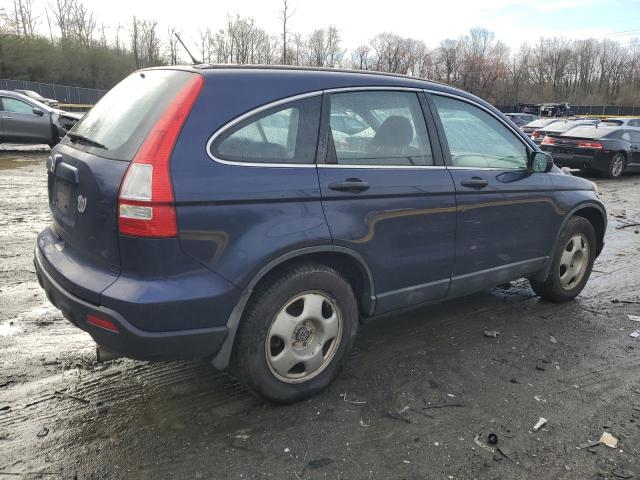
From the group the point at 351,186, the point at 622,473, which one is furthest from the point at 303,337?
the point at 622,473

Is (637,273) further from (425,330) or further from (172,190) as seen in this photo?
(172,190)

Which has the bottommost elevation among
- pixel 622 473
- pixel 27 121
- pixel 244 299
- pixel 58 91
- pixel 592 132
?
pixel 622 473

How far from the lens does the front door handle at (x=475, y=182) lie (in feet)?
11.8

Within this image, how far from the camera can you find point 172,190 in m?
2.40

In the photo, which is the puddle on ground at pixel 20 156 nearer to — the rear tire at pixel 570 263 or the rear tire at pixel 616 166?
the rear tire at pixel 570 263

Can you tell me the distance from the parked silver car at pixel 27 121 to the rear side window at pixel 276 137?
13.6 metres

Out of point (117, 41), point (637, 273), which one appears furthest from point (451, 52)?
point (637, 273)

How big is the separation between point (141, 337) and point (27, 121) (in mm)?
14916

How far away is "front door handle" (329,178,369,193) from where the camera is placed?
2908 millimetres

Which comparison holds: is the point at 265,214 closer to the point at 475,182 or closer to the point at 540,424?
the point at 475,182

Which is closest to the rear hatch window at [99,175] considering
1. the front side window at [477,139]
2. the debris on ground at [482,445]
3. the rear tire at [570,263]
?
the front side window at [477,139]

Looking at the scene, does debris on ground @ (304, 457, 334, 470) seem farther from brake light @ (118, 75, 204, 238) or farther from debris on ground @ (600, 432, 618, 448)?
debris on ground @ (600, 432, 618, 448)

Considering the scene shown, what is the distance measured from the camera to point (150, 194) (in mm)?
2371

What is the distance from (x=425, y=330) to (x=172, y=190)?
2.49 metres
